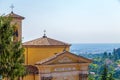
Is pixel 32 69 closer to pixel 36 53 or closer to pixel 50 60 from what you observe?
pixel 50 60

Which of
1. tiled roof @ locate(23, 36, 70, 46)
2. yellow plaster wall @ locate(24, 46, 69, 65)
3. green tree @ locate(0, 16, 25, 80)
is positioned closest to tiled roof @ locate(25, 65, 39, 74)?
yellow plaster wall @ locate(24, 46, 69, 65)

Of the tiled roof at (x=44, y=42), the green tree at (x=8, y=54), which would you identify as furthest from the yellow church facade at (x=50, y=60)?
the green tree at (x=8, y=54)

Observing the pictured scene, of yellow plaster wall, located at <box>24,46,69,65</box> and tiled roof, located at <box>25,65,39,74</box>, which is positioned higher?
yellow plaster wall, located at <box>24,46,69,65</box>

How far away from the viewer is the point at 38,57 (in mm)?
29344

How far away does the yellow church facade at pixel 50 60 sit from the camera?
2784 cm

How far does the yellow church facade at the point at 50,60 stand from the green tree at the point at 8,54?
27.6 ft

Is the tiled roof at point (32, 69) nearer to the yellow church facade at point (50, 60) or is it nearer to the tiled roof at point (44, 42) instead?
the yellow church facade at point (50, 60)

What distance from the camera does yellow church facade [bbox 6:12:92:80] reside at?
1096 inches

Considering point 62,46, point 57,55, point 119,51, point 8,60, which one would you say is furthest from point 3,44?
point 119,51

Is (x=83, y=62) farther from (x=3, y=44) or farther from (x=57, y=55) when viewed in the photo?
(x=3, y=44)

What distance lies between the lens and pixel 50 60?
27844 millimetres

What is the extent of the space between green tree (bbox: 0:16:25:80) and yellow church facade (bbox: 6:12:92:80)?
842 centimetres

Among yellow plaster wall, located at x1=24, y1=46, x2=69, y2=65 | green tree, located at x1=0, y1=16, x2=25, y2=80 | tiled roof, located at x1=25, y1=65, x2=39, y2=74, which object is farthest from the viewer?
yellow plaster wall, located at x1=24, y1=46, x2=69, y2=65

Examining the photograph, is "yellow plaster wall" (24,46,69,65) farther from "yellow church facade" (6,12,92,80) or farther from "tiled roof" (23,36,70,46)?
"tiled roof" (23,36,70,46)
